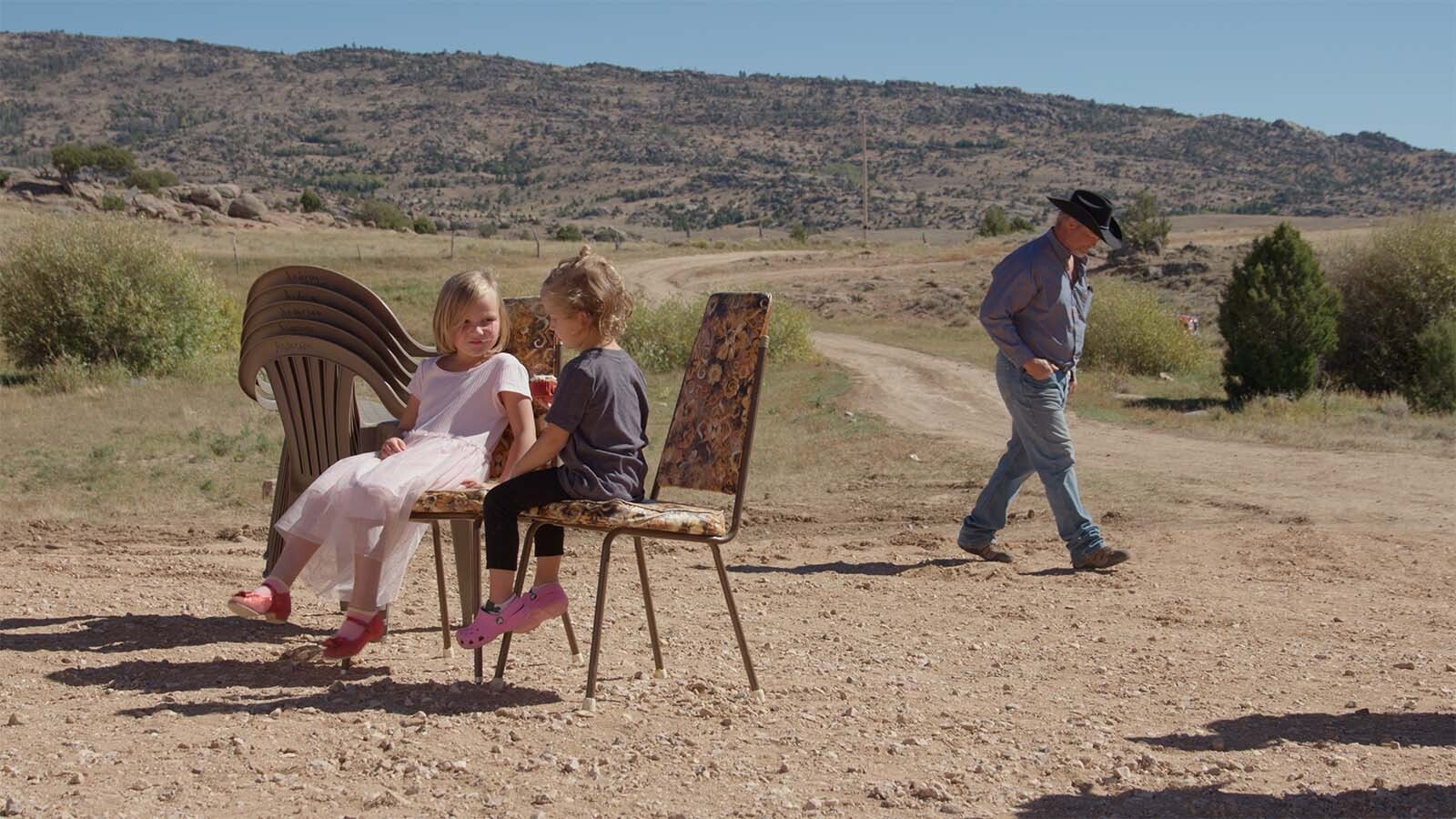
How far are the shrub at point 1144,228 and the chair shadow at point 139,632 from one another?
44796 millimetres

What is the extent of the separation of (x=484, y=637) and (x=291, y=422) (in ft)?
5.86

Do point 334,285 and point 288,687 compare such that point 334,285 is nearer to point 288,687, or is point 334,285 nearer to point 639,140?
point 288,687

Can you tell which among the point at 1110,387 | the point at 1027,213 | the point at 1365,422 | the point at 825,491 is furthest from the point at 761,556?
the point at 1027,213

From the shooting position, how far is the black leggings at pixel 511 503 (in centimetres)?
476

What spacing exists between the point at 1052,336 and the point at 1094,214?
674mm

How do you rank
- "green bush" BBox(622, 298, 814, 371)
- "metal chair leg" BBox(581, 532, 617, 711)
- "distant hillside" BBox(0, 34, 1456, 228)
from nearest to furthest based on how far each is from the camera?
"metal chair leg" BBox(581, 532, 617, 711) → "green bush" BBox(622, 298, 814, 371) → "distant hillside" BBox(0, 34, 1456, 228)

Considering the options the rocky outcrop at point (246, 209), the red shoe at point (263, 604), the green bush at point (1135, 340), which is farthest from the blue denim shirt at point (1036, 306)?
the rocky outcrop at point (246, 209)

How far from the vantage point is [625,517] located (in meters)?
4.68

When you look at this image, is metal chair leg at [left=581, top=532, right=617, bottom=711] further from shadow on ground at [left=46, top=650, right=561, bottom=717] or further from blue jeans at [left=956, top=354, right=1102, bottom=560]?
blue jeans at [left=956, top=354, right=1102, bottom=560]

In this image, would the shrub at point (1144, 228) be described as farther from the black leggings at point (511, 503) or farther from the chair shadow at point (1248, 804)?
the chair shadow at point (1248, 804)

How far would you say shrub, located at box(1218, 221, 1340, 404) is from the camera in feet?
69.8

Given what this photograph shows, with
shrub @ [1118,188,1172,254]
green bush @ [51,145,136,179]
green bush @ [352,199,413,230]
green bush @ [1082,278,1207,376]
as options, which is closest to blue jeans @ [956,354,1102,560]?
green bush @ [1082,278,1207,376]

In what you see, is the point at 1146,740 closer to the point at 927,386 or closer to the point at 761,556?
the point at 761,556

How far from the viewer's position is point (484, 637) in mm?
4762
